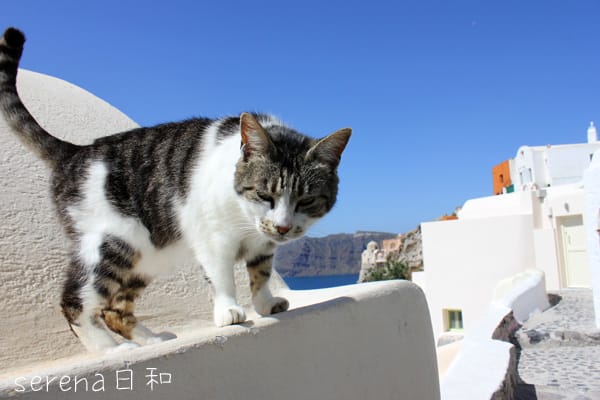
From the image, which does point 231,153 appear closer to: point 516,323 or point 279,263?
point 279,263

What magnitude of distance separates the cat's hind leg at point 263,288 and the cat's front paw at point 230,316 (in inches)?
15.1

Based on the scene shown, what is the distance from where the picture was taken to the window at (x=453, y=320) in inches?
615

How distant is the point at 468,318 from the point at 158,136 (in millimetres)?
14368

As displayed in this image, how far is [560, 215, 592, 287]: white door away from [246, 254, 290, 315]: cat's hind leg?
14.0 metres

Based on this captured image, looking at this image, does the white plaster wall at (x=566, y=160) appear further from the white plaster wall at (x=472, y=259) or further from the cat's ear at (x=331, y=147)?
the cat's ear at (x=331, y=147)

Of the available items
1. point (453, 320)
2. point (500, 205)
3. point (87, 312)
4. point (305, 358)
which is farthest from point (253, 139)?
point (500, 205)

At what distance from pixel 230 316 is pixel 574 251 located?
14.8m

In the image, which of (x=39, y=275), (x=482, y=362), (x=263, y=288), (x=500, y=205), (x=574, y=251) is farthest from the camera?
(x=500, y=205)

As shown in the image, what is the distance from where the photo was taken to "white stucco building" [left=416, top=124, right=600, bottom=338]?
46.8ft

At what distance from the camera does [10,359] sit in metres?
3.04

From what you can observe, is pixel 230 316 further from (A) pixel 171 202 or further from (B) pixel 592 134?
(B) pixel 592 134

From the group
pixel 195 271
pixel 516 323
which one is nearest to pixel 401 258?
pixel 516 323

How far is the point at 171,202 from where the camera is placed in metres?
2.41

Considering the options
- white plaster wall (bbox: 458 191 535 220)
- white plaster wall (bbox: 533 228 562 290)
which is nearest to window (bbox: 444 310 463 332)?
white plaster wall (bbox: 533 228 562 290)
